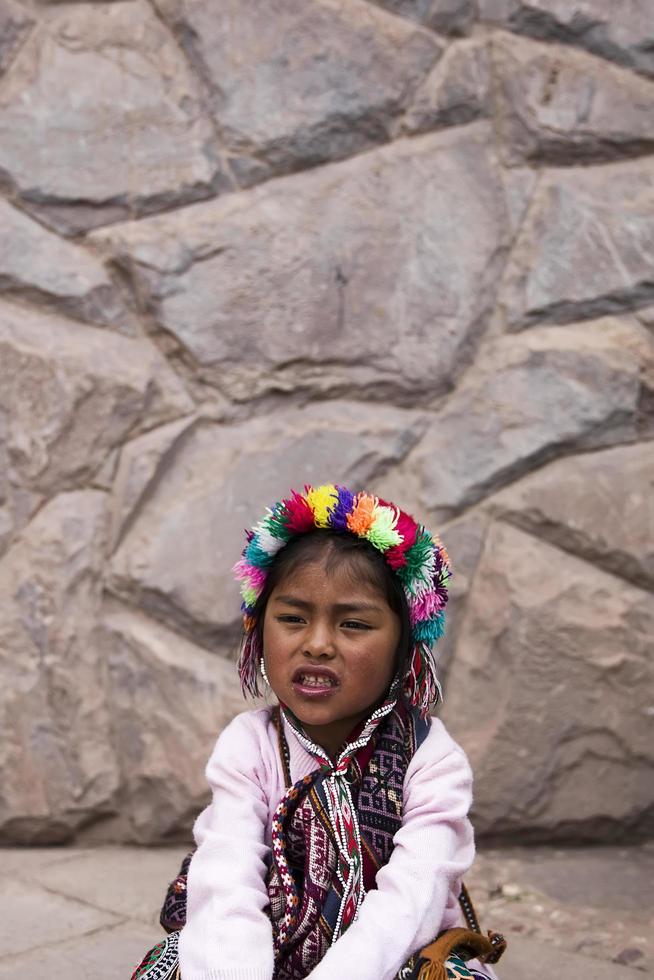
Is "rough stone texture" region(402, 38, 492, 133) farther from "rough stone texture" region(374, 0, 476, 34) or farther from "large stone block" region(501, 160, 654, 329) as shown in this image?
"large stone block" region(501, 160, 654, 329)

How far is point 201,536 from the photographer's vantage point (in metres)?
2.95

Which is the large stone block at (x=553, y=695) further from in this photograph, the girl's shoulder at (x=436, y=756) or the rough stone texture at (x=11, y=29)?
the rough stone texture at (x=11, y=29)

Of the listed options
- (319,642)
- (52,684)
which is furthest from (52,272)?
(319,642)

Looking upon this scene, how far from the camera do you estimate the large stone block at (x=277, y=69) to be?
3076 millimetres

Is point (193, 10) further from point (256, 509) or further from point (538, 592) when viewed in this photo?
point (538, 592)

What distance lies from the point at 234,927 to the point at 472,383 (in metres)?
1.76

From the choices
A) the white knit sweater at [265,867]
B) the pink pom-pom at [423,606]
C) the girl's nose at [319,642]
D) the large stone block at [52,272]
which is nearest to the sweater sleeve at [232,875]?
the white knit sweater at [265,867]

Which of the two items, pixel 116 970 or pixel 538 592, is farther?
pixel 538 592

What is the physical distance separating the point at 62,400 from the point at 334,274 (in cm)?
76

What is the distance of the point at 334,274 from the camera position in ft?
10.0

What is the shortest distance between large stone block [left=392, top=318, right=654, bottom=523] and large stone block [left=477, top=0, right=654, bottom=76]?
0.78 metres

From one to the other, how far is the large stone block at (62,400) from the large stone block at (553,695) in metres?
1.00

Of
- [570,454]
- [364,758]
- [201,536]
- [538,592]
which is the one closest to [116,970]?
[364,758]

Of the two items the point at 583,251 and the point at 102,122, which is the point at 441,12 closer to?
the point at 583,251
